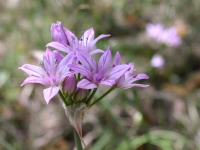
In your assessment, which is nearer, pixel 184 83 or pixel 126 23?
pixel 184 83

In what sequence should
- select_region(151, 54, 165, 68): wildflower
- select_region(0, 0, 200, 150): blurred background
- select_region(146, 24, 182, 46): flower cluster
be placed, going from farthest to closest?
select_region(146, 24, 182, 46): flower cluster → select_region(151, 54, 165, 68): wildflower → select_region(0, 0, 200, 150): blurred background

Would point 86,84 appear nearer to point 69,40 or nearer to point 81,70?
point 81,70

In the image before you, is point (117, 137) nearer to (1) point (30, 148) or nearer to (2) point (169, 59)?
(1) point (30, 148)

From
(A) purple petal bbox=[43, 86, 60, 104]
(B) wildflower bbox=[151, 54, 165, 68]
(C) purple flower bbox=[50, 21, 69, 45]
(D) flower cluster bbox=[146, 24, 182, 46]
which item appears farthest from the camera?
(D) flower cluster bbox=[146, 24, 182, 46]

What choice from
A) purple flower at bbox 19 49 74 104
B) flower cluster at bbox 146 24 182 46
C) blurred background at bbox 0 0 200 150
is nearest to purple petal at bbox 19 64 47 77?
purple flower at bbox 19 49 74 104

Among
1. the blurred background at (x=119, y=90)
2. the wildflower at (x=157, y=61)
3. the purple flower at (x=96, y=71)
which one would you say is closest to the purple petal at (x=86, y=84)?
the purple flower at (x=96, y=71)

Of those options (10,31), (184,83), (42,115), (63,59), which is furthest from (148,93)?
(63,59)

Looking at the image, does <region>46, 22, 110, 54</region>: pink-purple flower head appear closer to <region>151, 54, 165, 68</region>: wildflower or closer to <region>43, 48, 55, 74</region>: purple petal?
<region>43, 48, 55, 74</region>: purple petal
